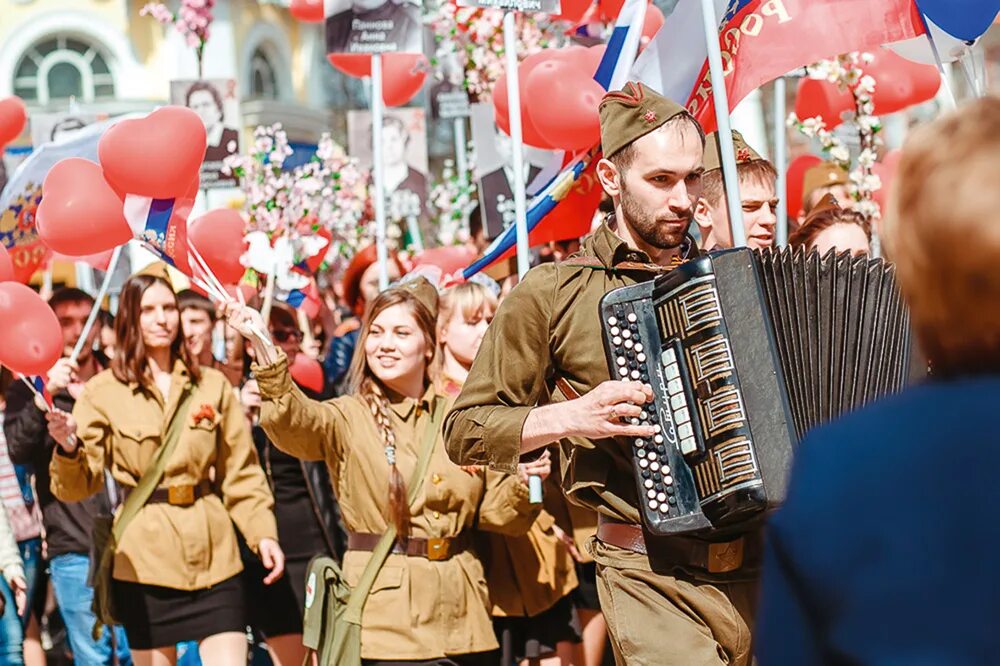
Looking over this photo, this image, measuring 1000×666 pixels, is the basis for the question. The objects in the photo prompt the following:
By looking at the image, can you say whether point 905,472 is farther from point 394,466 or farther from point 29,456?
point 29,456

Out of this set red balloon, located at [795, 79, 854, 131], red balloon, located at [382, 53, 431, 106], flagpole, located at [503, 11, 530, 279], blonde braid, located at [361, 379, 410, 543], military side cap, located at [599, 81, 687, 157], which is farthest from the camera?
red balloon, located at [382, 53, 431, 106]

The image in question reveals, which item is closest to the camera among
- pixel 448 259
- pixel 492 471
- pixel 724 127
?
pixel 724 127

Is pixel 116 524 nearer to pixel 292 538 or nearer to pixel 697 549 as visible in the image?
pixel 292 538

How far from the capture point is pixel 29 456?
7801 mm

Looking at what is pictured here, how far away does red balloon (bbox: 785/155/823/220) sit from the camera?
940 centimetres

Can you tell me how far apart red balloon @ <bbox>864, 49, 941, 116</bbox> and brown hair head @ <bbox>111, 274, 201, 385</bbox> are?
13.4ft

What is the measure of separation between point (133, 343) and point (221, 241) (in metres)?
1.18

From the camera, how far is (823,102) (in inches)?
350

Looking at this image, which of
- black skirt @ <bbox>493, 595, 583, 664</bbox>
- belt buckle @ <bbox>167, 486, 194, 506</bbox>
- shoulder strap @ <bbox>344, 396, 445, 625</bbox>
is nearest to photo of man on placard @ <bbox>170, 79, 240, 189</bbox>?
belt buckle @ <bbox>167, 486, 194, 506</bbox>

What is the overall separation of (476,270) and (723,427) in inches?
128

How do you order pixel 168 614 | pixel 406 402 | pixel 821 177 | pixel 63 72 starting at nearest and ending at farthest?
pixel 406 402
pixel 168 614
pixel 821 177
pixel 63 72

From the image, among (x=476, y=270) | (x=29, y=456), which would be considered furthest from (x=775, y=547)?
(x=29, y=456)

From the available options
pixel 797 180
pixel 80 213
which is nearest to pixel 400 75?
pixel 797 180

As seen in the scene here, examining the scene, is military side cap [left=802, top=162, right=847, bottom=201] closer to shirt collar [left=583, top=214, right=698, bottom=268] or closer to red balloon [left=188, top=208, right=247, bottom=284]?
red balloon [left=188, top=208, right=247, bottom=284]
